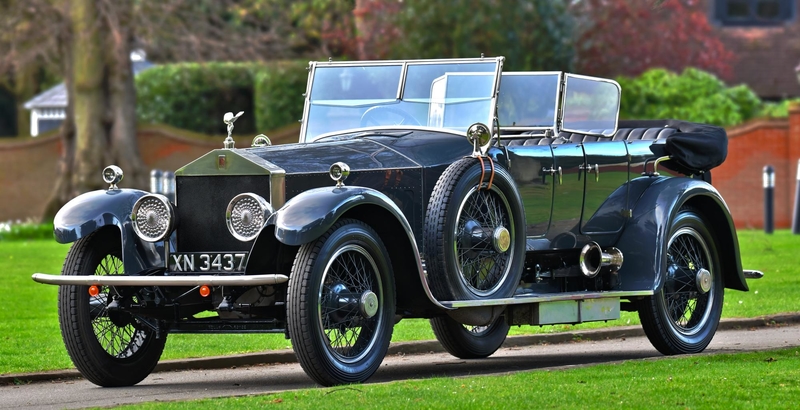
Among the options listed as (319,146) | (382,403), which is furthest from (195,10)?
(382,403)

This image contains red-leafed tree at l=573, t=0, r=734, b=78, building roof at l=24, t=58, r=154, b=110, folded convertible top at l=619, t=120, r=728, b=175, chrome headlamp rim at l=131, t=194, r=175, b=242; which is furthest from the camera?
building roof at l=24, t=58, r=154, b=110

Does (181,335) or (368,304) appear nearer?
(368,304)

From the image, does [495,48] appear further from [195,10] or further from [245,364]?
[245,364]

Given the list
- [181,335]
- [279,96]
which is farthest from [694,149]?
[279,96]

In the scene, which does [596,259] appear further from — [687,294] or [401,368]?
[401,368]

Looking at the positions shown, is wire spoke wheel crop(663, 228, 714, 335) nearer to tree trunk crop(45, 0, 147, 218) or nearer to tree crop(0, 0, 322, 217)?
tree crop(0, 0, 322, 217)

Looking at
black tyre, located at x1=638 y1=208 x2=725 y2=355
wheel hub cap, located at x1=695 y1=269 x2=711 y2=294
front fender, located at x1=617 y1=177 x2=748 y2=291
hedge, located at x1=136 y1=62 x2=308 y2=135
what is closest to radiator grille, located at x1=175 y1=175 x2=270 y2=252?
front fender, located at x1=617 y1=177 x2=748 y2=291

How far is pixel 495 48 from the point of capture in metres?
29.5

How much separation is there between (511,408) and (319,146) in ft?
9.06

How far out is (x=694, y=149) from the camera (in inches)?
424

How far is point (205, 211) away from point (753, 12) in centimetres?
2970

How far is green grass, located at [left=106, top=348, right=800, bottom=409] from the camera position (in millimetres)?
7156

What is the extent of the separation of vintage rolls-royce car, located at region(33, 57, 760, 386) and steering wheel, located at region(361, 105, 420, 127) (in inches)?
0.6

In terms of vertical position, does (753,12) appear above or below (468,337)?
above
